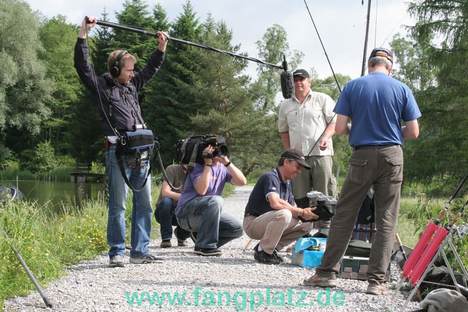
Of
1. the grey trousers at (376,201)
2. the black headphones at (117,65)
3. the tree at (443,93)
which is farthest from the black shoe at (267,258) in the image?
the tree at (443,93)

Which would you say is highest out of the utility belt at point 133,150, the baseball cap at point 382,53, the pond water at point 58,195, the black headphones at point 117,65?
the baseball cap at point 382,53

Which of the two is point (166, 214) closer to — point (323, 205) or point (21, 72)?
point (323, 205)

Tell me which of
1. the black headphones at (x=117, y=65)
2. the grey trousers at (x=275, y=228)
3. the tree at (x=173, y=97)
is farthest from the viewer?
the tree at (x=173, y=97)

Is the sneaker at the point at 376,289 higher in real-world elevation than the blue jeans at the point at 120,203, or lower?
lower

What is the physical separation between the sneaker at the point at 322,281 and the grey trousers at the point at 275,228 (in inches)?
46.4

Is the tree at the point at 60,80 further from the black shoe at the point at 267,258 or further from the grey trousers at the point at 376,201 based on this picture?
the grey trousers at the point at 376,201

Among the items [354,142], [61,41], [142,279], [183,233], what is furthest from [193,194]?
[61,41]

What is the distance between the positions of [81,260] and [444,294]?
3.80 m

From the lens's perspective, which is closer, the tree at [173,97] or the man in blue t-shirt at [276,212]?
the man in blue t-shirt at [276,212]

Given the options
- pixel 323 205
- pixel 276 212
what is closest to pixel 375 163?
pixel 323 205

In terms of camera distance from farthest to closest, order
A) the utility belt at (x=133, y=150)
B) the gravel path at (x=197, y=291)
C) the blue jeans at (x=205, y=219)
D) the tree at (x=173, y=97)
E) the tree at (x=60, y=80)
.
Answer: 1. the tree at (x=60, y=80)
2. the tree at (x=173, y=97)
3. the blue jeans at (x=205, y=219)
4. the utility belt at (x=133, y=150)
5. the gravel path at (x=197, y=291)

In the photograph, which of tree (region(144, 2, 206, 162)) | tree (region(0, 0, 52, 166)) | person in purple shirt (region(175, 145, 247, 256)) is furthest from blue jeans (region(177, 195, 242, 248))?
tree (region(0, 0, 52, 166))

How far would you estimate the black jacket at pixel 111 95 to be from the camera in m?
5.97

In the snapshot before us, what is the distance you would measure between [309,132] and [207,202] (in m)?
1.33
